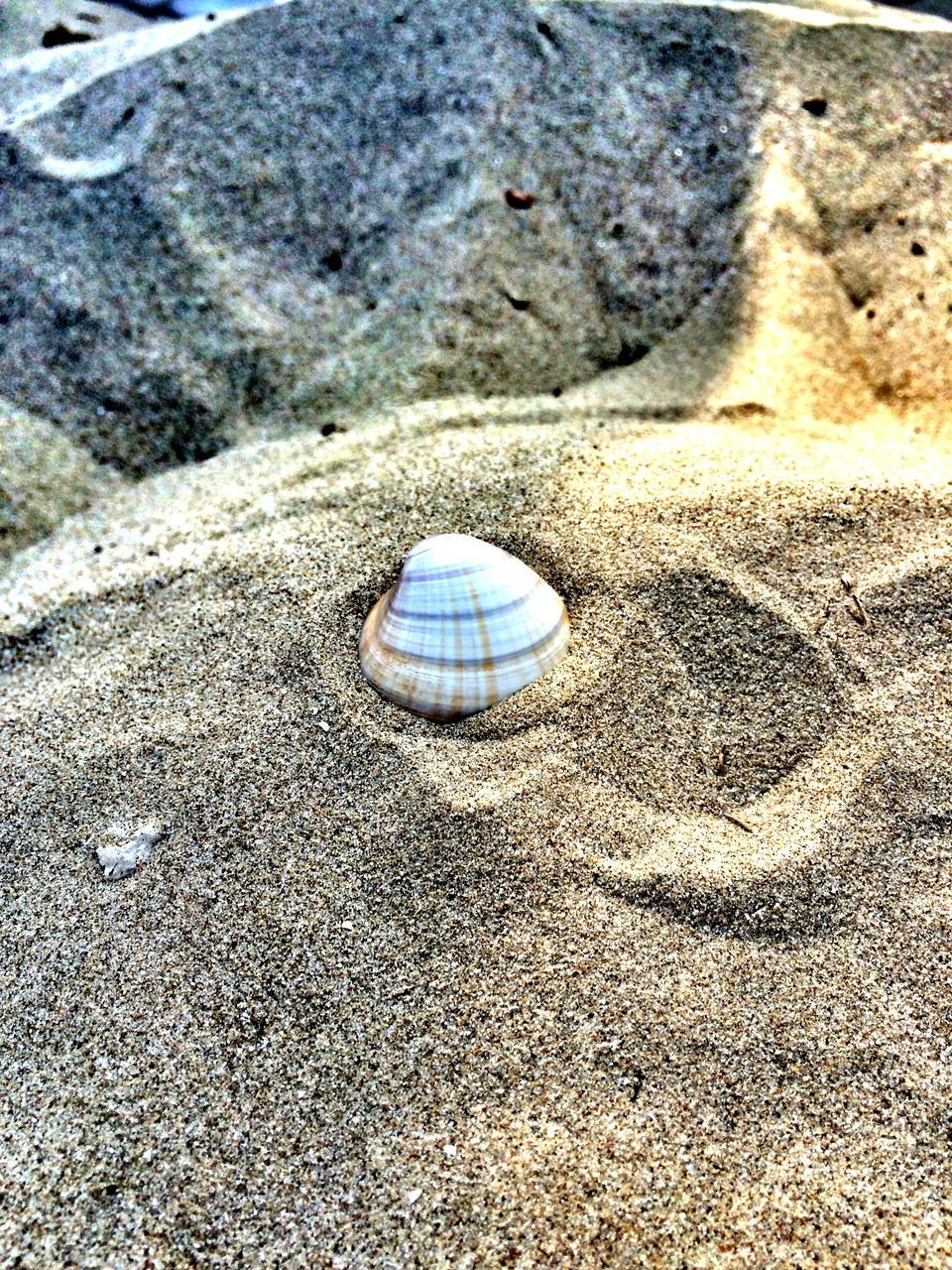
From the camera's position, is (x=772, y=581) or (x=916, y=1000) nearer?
(x=916, y=1000)

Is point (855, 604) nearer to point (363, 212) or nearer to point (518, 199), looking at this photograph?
point (518, 199)

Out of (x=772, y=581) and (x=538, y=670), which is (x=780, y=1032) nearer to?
(x=538, y=670)

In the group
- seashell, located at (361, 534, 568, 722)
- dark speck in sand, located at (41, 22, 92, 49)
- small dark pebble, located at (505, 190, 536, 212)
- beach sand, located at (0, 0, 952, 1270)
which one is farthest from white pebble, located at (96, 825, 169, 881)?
dark speck in sand, located at (41, 22, 92, 49)

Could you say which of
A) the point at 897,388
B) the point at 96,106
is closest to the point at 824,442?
the point at 897,388

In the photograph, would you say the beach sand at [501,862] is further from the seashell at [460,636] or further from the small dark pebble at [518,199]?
the small dark pebble at [518,199]

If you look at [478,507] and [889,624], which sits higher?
[478,507]

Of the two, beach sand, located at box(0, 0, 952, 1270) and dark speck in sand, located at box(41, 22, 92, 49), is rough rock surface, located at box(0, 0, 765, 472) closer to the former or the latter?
beach sand, located at box(0, 0, 952, 1270)

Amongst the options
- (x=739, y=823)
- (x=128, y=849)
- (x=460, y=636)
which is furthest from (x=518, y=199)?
(x=128, y=849)
